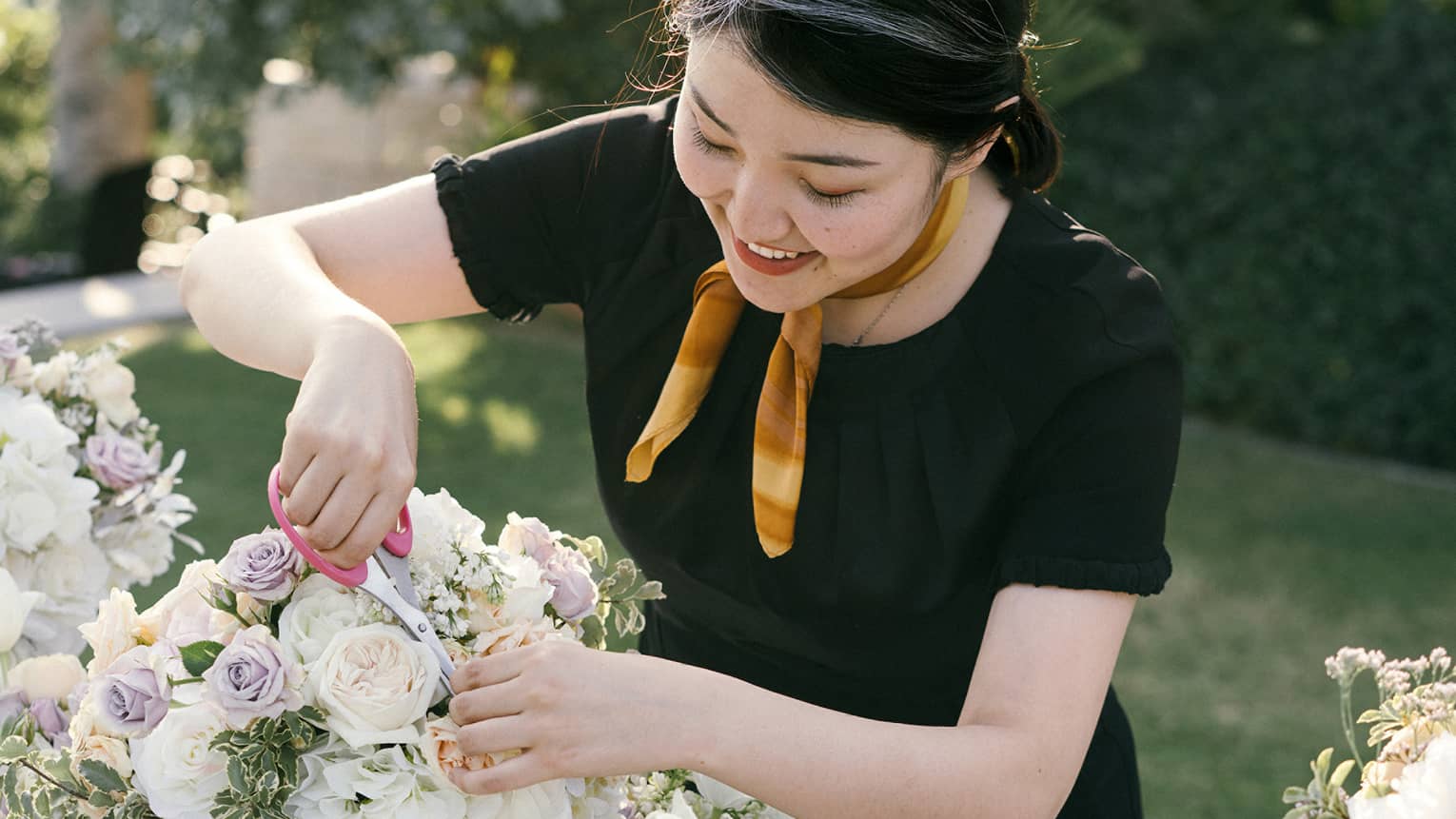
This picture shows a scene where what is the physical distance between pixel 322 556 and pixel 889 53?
0.67 metres

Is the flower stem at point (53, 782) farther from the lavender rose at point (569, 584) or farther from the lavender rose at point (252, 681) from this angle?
the lavender rose at point (569, 584)

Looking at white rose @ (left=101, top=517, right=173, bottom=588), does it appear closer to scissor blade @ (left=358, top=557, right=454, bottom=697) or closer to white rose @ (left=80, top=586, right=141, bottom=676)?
white rose @ (left=80, top=586, right=141, bottom=676)

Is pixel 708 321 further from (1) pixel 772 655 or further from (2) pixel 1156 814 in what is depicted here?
(2) pixel 1156 814

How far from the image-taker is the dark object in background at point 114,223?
9727mm

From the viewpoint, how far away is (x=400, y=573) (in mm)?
1222

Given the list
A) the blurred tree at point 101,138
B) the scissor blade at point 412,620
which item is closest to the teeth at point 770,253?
the scissor blade at point 412,620

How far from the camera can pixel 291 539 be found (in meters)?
1.19

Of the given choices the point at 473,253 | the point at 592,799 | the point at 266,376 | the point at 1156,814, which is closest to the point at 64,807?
the point at 592,799

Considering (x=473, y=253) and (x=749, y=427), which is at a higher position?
(x=473, y=253)

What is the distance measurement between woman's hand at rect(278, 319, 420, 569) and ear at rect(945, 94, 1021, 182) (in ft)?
1.99

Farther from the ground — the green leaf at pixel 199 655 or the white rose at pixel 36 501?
the green leaf at pixel 199 655

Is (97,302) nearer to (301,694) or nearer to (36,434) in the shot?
(36,434)

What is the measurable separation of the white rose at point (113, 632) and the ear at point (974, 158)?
875mm

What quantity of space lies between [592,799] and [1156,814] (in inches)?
120
